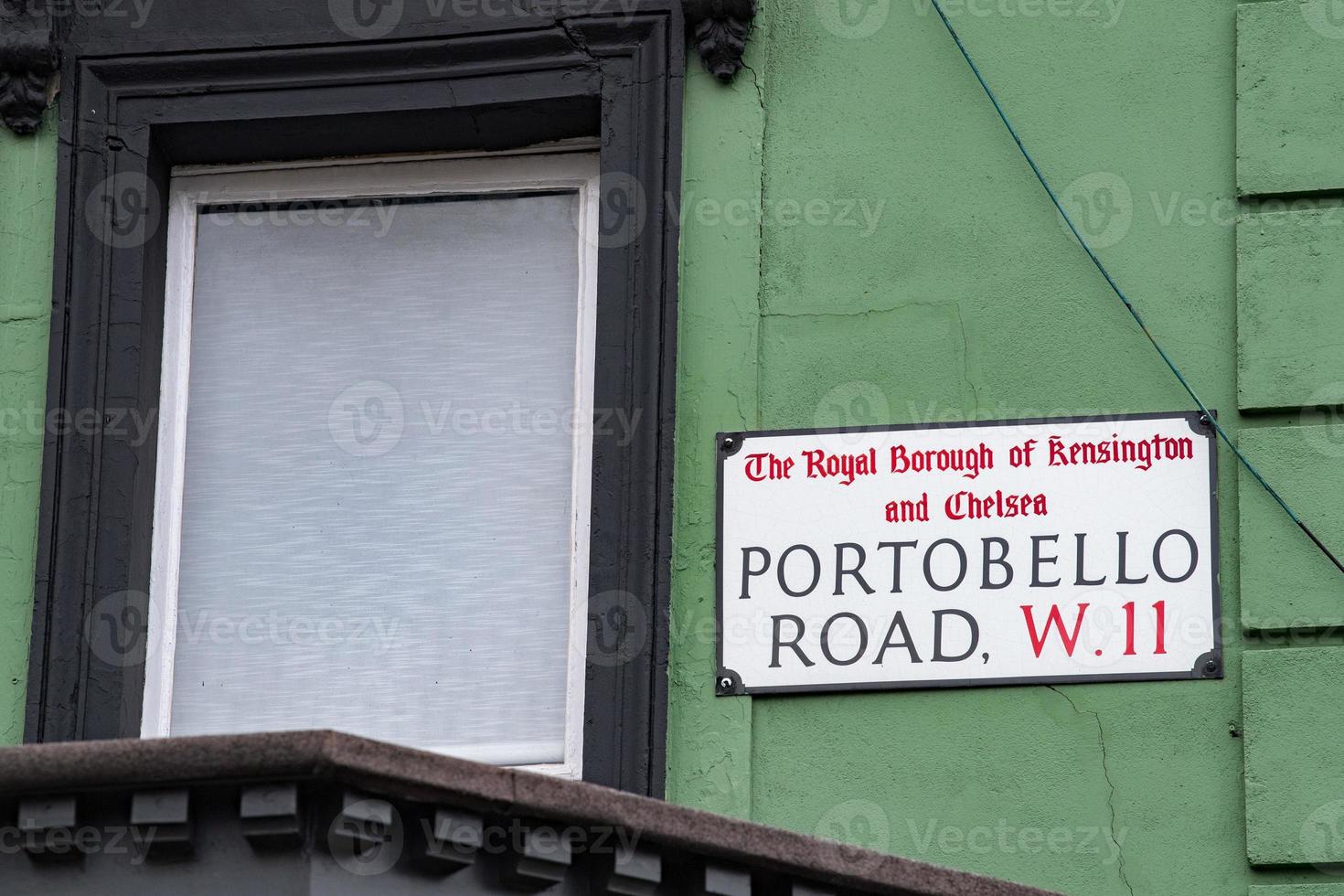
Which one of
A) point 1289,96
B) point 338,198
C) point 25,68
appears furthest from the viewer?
point 338,198

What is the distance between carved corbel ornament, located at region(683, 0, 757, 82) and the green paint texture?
2021mm

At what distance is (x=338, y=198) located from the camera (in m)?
8.22

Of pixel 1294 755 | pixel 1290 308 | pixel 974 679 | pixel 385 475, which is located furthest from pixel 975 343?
pixel 385 475

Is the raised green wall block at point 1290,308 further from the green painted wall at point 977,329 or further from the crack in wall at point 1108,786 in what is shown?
the crack in wall at point 1108,786

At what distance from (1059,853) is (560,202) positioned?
8.31ft

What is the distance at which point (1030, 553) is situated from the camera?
725 cm

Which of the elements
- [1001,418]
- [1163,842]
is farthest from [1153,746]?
[1001,418]

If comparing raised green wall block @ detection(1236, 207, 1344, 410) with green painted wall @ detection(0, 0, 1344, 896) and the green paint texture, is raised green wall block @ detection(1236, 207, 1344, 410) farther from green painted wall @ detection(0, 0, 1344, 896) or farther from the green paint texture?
the green paint texture

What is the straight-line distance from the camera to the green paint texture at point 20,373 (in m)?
7.62

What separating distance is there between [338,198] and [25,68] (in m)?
1.03

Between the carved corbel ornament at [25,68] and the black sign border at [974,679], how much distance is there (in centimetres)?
239

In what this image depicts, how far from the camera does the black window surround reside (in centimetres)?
745

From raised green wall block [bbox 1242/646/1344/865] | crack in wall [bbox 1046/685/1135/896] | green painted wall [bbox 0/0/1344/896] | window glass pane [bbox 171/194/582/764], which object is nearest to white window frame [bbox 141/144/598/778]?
window glass pane [bbox 171/194/582/764]

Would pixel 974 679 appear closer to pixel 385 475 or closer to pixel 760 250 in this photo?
pixel 760 250
